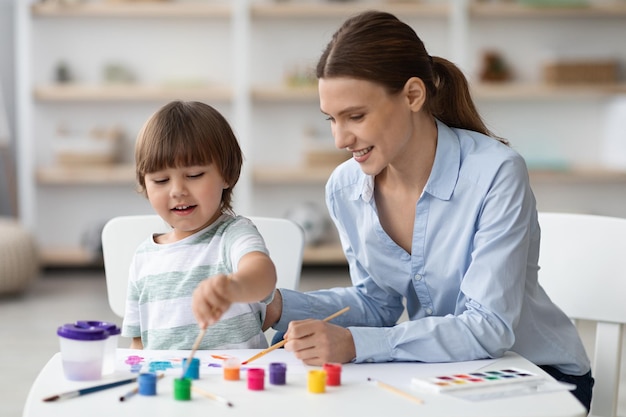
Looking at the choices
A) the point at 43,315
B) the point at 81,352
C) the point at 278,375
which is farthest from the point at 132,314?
the point at 43,315

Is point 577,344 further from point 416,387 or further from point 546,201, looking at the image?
point 546,201

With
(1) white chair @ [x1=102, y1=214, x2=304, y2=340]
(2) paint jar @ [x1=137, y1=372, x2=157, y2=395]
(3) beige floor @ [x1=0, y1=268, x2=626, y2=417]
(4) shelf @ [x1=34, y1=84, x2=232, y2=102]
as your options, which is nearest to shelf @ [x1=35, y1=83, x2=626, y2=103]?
(4) shelf @ [x1=34, y1=84, x2=232, y2=102]

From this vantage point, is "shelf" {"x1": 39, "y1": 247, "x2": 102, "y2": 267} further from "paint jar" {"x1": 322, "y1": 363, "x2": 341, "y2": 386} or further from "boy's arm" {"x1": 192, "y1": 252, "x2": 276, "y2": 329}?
"paint jar" {"x1": 322, "y1": 363, "x2": 341, "y2": 386}

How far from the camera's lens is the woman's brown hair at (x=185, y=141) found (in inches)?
61.4

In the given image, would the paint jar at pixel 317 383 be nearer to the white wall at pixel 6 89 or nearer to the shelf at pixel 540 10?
the shelf at pixel 540 10

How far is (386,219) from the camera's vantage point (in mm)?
1754

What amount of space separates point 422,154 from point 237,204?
12.9 feet

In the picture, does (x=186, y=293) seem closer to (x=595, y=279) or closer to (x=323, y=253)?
(x=595, y=279)

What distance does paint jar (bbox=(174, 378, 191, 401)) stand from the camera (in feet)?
3.76

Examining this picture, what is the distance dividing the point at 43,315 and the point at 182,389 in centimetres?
330

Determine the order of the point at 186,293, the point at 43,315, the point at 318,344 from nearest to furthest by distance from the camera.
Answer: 1. the point at 318,344
2. the point at 186,293
3. the point at 43,315

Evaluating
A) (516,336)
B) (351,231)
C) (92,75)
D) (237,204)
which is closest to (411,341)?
(516,336)

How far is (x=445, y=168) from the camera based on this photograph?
1654 millimetres

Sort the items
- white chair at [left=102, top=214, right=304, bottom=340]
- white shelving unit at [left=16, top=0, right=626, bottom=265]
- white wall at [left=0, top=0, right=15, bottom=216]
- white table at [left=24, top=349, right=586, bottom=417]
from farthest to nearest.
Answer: white wall at [left=0, top=0, right=15, bottom=216] < white shelving unit at [left=16, top=0, right=626, bottom=265] < white chair at [left=102, top=214, right=304, bottom=340] < white table at [left=24, top=349, right=586, bottom=417]
